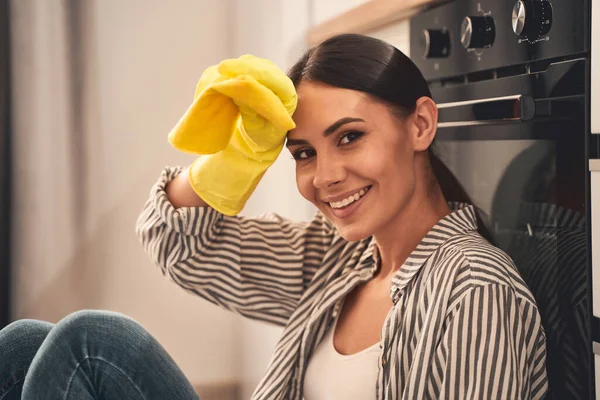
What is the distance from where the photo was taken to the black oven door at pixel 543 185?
0.82 meters

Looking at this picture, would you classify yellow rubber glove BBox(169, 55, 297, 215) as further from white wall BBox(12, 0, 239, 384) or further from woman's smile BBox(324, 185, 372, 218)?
white wall BBox(12, 0, 239, 384)

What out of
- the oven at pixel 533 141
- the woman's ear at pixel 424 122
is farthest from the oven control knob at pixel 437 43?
the woman's ear at pixel 424 122

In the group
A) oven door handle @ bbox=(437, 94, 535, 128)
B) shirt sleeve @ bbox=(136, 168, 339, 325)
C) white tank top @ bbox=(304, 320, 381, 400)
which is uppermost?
oven door handle @ bbox=(437, 94, 535, 128)

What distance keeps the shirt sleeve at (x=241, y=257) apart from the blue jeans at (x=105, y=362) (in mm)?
205

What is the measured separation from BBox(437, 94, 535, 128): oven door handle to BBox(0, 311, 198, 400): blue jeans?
0.54m

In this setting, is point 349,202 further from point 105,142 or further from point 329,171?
point 105,142

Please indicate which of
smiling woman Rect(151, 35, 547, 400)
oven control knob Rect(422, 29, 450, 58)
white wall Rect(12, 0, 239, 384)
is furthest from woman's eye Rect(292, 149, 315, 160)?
white wall Rect(12, 0, 239, 384)

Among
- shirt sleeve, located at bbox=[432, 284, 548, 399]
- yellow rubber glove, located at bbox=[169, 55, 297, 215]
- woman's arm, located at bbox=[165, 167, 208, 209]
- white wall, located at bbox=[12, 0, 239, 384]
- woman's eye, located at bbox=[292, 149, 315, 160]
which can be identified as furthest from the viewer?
white wall, located at bbox=[12, 0, 239, 384]

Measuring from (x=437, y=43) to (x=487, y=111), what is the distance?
188mm

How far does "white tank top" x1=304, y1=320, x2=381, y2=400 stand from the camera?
1.00 m

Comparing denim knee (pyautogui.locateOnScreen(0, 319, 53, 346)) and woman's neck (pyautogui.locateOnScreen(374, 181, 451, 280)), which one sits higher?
woman's neck (pyautogui.locateOnScreen(374, 181, 451, 280))

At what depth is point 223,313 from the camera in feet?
6.64

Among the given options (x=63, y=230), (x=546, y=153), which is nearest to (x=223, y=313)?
(x=63, y=230)

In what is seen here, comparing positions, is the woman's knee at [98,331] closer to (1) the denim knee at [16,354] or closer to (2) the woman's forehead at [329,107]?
(1) the denim knee at [16,354]
